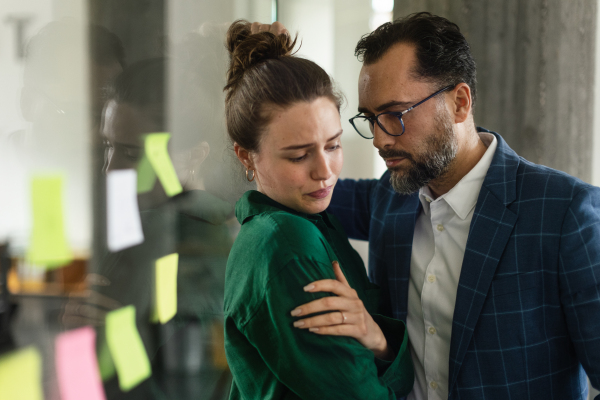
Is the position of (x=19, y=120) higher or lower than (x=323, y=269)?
higher

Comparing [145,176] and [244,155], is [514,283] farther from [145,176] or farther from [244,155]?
[145,176]

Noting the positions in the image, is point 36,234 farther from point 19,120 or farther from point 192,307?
point 192,307

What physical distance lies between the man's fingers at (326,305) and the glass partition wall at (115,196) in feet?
1.85

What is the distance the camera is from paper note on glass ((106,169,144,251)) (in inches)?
51.1

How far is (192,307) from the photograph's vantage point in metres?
1.67

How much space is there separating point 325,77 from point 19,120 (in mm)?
725

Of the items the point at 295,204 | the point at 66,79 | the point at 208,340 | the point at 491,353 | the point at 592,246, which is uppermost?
the point at 66,79

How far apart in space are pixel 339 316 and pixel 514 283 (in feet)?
1.93

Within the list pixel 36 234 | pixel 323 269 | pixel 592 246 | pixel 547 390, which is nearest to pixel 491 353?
pixel 547 390

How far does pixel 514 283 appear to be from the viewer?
1316 mm

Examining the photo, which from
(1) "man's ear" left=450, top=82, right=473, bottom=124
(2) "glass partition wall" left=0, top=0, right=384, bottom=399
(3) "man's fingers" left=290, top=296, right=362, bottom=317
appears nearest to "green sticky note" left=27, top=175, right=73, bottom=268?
(2) "glass partition wall" left=0, top=0, right=384, bottom=399

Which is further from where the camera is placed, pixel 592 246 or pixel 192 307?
pixel 192 307

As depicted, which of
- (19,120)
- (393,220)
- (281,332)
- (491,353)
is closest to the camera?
(281,332)

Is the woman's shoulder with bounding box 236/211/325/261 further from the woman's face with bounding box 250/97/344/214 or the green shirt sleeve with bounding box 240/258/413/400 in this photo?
the woman's face with bounding box 250/97/344/214
